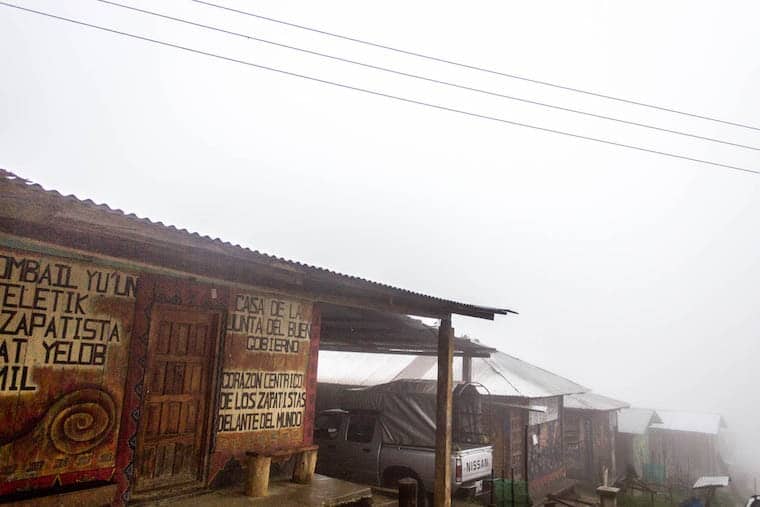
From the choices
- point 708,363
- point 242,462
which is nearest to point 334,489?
point 242,462

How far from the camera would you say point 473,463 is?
11.8m

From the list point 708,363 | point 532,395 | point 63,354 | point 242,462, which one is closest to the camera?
point 63,354

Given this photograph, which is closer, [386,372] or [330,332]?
[330,332]

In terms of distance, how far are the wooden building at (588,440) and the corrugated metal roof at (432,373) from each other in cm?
276

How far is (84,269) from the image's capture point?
6414 mm

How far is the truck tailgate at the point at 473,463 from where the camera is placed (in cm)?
1123

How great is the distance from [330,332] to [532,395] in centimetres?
664

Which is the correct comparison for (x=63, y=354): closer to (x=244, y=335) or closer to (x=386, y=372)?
(x=244, y=335)

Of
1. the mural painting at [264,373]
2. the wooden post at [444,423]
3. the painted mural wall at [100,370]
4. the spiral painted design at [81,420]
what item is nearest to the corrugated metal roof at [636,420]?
the wooden post at [444,423]

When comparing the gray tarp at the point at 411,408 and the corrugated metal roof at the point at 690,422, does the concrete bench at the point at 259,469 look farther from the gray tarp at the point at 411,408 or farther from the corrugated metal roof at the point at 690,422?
the corrugated metal roof at the point at 690,422

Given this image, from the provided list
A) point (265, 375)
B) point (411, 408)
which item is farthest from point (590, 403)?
point (265, 375)

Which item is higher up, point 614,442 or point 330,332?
point 330,332

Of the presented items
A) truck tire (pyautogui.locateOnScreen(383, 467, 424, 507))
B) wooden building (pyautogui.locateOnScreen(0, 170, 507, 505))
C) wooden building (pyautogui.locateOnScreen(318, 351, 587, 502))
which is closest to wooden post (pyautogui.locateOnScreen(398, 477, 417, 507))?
wooden building (pyautogui.locateOnScreen(0, 170, 507, 505))

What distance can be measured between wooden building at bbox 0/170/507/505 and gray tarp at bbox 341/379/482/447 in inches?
151
